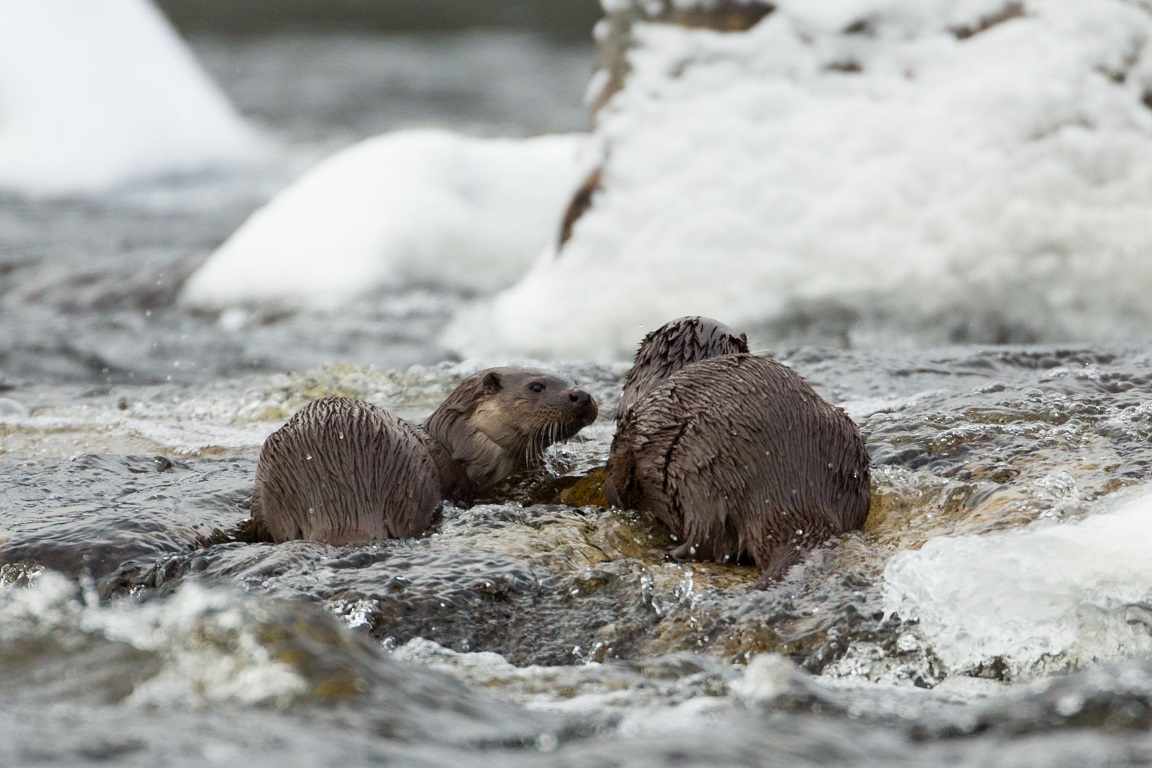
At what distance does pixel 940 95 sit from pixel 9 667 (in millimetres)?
5680

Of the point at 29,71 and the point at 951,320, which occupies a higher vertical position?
the point at 29,71

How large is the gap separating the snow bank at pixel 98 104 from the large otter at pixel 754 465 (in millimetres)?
10241

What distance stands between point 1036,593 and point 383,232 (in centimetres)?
674

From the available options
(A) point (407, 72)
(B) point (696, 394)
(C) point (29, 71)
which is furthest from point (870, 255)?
(A) point (407, 72)

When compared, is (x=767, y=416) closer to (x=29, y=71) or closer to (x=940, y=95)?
(x=940, y=95)

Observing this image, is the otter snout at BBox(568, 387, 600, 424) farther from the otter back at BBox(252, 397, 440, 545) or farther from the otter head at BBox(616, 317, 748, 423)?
the otter back at BBox(252, 397, 440, 545)

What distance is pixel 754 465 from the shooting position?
382cm

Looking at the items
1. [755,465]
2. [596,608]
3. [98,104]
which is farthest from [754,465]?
[98,104]

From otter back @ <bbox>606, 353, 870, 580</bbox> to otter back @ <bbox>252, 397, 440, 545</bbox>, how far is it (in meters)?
0.75

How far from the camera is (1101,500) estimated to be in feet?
12.0

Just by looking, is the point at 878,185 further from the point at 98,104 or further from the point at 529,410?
the point at 98,104

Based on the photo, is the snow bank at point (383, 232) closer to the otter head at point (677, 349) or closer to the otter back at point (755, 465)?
the otter head at point (677, 349)

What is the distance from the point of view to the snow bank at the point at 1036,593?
3.03m

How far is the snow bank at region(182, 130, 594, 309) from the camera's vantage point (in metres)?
9.08
